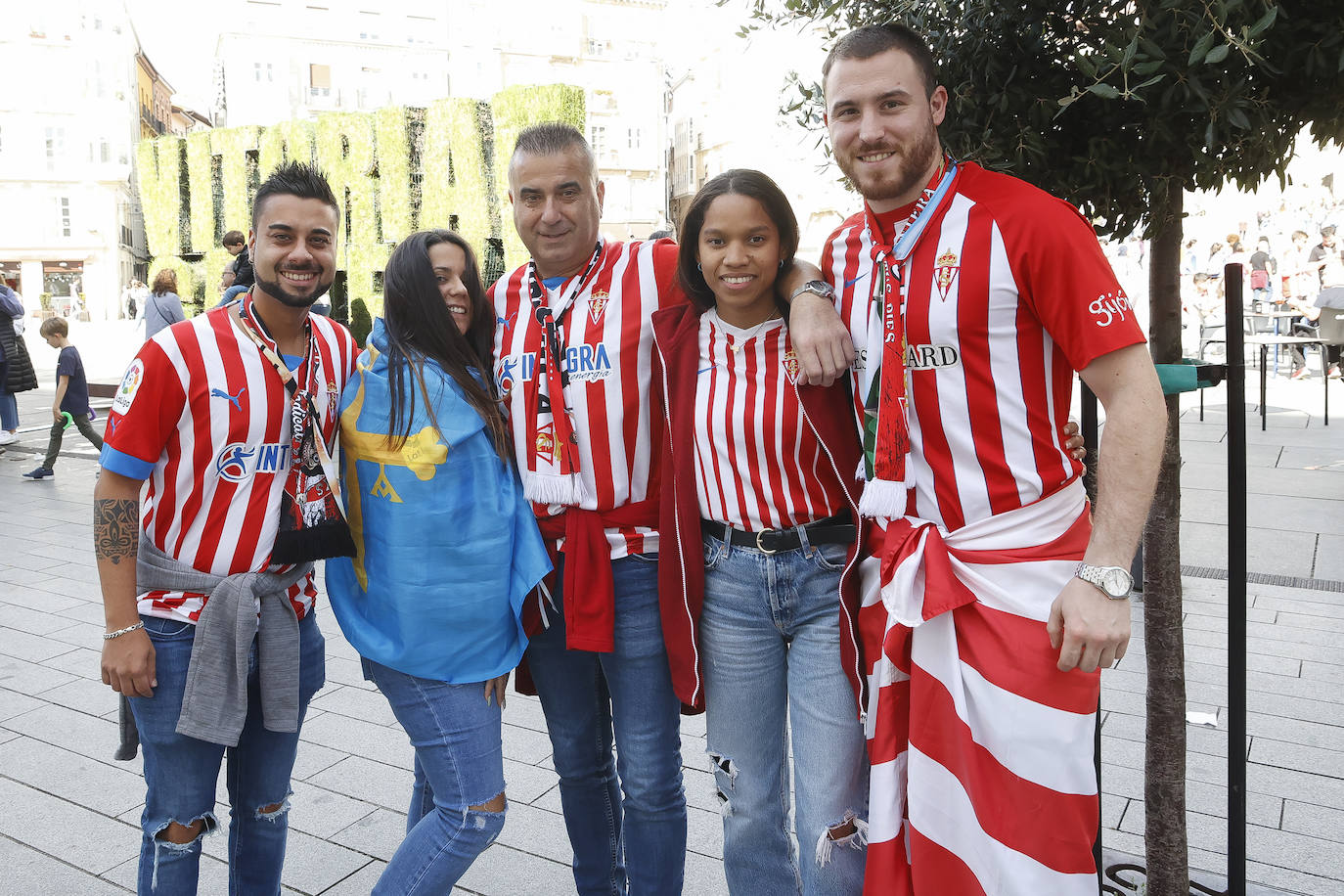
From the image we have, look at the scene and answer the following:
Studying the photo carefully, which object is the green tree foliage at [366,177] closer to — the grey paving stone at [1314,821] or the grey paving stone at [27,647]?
the grey paving stone at [27,647]

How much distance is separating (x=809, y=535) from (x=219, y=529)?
55.3 inches

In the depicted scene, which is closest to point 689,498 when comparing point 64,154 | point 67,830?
point 67,830

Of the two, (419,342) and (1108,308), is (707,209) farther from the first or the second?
(1108,308)

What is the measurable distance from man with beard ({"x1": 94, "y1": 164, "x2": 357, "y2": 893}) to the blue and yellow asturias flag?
0.35ft

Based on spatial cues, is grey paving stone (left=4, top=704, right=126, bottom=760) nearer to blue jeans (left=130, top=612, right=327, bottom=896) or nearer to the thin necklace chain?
blue jeans (left=130, top=612, right=327, bottom=896)

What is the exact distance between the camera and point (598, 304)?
2631mm

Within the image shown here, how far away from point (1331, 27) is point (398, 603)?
227 cm

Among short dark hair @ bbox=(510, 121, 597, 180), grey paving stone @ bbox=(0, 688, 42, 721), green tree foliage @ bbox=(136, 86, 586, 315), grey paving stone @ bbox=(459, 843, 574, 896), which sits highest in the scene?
green tree foliage @ bbox=(136, 86, 586, 315)

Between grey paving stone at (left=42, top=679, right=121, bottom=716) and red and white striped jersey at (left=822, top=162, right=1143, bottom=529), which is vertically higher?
red and white striped jersey at (left=822, top=162, right=1143, bottom=529)

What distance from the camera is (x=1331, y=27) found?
6.03 feet

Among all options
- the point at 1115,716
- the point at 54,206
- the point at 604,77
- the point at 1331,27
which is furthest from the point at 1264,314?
the point at 54,206

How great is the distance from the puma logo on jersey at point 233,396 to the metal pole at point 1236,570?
7.44 feet

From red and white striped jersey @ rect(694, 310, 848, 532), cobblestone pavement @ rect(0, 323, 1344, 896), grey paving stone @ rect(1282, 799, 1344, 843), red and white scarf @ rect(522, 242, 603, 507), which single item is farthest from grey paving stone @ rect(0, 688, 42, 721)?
grey paving stone @ rect(1282, 799, 1344, 843)

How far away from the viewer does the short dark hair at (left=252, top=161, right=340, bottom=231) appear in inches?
99.1
